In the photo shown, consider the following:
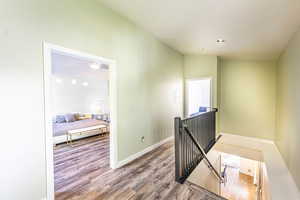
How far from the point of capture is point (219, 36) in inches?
119

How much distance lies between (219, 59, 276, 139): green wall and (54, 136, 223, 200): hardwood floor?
2884 millimetres

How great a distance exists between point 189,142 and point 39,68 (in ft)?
9.16

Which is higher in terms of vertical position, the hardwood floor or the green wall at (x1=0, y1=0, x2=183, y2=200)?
the green wall at (x1=0, y1=0, x2=183, y2=200)

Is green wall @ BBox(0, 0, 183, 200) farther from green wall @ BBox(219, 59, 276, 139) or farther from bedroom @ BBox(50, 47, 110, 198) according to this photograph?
green wall @ BBox(219, 59, 276, 139)

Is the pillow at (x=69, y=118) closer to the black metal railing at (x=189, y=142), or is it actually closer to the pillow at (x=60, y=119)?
the pillow at (x=60, y=119)

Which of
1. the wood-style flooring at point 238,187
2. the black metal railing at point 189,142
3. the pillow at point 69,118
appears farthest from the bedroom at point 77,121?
the wood-style flooring at point 238,187

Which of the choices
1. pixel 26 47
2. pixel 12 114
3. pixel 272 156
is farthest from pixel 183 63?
pixel 12 114

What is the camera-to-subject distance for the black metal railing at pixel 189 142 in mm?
2381

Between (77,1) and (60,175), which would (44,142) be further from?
(77,1)

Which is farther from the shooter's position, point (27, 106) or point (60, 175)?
point (60, 175)

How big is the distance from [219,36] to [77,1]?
2.85m

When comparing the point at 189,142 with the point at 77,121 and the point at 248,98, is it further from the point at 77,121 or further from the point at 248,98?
the point at 77,121

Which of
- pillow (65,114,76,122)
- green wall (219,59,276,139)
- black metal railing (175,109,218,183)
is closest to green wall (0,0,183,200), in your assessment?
black metal railing (175,109,218,183)

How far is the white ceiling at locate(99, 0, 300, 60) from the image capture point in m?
1.95
